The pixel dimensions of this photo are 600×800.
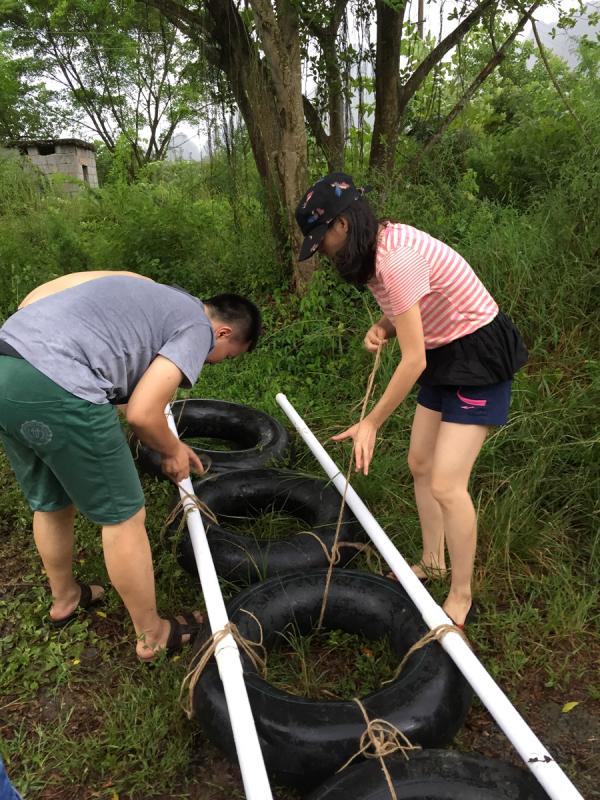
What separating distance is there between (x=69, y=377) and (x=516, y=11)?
5.06 m

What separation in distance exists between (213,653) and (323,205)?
4.78ft

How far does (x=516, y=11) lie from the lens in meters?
4.84

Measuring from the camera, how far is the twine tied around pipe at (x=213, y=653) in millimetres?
1785

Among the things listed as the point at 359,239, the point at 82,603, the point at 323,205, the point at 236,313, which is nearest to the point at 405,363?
the point at 359,239

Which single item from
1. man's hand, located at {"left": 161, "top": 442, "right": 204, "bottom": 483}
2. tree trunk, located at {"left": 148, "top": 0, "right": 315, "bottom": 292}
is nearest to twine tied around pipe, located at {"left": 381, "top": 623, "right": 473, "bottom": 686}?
man's hand, located at {"left": 161, "top": 442, "right": 204, "bottom": 483}

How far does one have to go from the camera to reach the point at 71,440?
5.85 feet

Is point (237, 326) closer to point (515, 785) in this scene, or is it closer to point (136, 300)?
point (136, 300)

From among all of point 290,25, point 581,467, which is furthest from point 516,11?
point 581,467

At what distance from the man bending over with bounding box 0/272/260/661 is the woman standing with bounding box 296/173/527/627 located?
0.53 m

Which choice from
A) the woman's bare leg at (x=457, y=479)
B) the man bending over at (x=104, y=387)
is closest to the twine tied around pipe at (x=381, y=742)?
the woman's bare leg at (x=457, y=479)

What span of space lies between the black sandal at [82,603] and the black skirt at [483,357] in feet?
5.59

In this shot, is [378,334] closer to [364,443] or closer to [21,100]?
[364,443]

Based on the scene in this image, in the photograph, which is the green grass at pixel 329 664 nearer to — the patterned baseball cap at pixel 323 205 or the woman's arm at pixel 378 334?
the woman's arm at pixel 378 334

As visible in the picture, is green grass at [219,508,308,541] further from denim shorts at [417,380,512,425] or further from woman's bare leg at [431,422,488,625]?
denim shorts at [417,380,512,425]
